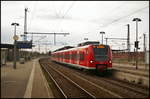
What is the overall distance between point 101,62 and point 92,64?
2.68 ft

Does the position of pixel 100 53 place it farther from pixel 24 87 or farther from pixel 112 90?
pixel 24 87

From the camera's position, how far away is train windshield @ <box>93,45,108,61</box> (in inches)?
901

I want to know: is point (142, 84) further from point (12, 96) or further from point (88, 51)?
point (12, 96)

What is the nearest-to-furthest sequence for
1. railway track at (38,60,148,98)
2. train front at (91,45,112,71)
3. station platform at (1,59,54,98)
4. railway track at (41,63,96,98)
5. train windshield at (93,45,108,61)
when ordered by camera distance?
station platform at (1,59,54,98) < railway track at (38,60,148,98) < railway track at (41,63,96,98) < train front at (91,45,112,71) < train windshield at (93,45,108,61)

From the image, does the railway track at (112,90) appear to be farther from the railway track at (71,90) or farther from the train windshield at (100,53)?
the train windshield at (100,53)

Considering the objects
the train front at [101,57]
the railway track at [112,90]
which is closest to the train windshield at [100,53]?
the train front at [101,57]

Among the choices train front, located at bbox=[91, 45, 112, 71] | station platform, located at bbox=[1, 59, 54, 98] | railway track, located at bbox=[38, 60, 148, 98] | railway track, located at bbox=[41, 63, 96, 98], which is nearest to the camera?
station platform, located at bbox=[1, 59, 54, 98]

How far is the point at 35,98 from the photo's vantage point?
11430 mm

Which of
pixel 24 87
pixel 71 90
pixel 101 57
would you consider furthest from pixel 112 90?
pixel 101 57

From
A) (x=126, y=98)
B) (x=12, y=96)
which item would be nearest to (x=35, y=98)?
(x=12, y=96)

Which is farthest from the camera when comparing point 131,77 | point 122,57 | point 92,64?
point 122,57

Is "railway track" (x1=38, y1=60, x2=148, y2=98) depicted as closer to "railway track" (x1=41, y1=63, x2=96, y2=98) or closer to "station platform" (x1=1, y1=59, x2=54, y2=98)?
"railway track" (x1=41, y1=63, x2=96, y2=98)

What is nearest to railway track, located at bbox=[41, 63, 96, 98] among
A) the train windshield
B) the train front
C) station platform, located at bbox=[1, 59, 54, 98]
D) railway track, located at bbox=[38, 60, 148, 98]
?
railway track, located at bbox=[38, 60, 148, 98]

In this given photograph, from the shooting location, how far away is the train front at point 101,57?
2269 centimetres
